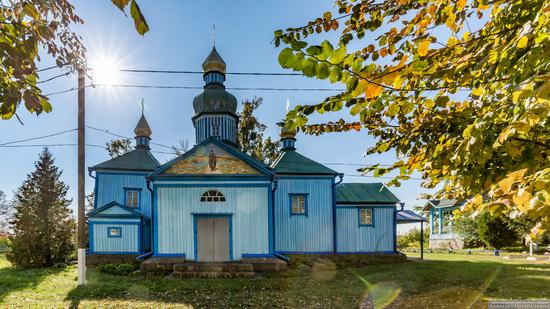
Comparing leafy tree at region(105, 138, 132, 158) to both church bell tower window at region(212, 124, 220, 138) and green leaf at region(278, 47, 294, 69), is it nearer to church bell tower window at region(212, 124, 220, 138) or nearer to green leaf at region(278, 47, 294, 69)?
church bell tower window at region(212, 124, 220, 138)

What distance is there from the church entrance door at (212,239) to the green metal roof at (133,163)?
6846 mm

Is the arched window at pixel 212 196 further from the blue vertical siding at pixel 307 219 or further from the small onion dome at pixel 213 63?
the small onion dome at pixel 213 63

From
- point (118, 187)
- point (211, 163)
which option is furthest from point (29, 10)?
point (118, 187)

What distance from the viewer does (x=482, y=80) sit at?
240cm

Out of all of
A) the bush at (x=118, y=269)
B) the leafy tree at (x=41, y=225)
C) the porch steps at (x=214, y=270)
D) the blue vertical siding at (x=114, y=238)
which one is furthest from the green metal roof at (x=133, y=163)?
the porch steps at (x=214, y=270)

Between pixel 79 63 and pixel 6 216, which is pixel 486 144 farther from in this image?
pixel 6 216

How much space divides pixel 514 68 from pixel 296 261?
14653 mm

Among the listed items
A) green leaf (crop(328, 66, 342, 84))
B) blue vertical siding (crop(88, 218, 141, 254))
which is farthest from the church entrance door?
green leaf (crop(328, 66, 342, 84))

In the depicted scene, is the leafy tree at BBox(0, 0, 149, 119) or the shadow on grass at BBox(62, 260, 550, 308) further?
the shadow on grass at BBox(62, 260, 550, 308)

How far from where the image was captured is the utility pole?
34.9 feet

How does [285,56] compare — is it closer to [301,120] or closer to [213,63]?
[301,120]

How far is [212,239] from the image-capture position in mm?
14039

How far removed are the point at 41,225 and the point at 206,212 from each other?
852cm

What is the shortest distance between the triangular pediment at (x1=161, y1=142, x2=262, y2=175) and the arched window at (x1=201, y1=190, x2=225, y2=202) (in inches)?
31.0
